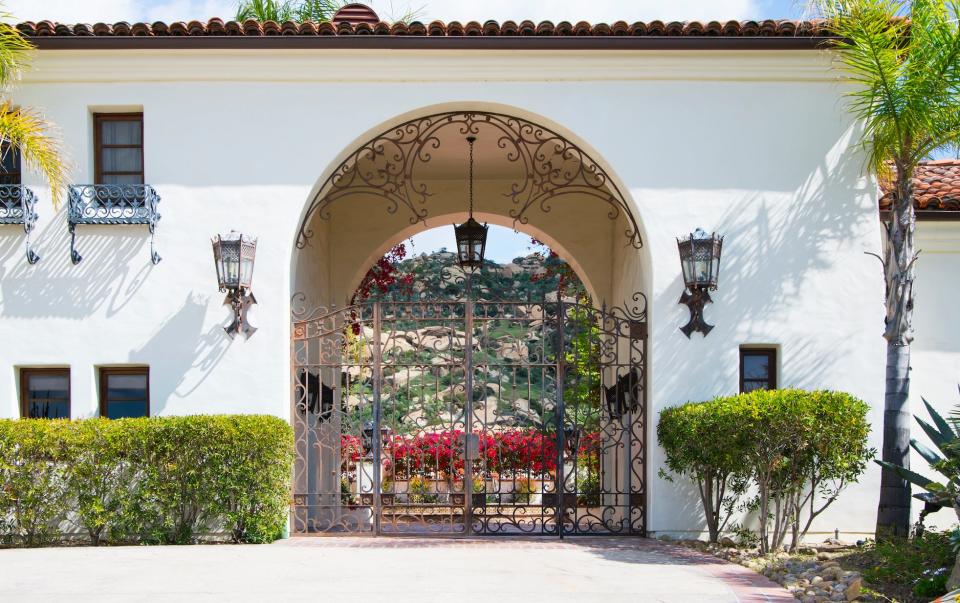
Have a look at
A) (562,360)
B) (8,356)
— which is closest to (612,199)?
(562,360)

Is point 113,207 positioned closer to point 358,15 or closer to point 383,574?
point 358,15

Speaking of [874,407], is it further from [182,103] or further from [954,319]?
[182,103]

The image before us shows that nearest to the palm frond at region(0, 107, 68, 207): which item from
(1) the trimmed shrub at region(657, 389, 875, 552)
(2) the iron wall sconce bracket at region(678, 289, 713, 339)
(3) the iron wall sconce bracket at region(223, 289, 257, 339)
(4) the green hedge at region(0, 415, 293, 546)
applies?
(3) the iron wall sconce bracket at region(223, 289, 257, 339)

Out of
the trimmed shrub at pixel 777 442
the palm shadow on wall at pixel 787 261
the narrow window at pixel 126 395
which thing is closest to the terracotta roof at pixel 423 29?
the palm shadow on wall at pixel 787 261

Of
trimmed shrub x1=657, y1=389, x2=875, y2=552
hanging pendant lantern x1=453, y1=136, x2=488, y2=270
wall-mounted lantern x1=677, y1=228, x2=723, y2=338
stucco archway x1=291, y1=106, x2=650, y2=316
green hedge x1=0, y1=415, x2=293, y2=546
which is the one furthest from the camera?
stucco archway x1=291, y1=106, x2=650, y2=316

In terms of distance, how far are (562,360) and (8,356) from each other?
565cm

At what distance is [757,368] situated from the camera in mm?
10109

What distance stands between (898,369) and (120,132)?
8.14 meters

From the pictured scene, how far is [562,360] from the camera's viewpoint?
10.0m

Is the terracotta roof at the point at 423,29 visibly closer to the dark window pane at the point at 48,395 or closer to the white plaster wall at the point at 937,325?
the white plaster wall at the point at 937,325

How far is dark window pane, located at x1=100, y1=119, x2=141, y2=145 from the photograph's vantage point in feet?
33.4

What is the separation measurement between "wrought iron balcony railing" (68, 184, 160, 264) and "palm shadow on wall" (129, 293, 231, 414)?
66 cm

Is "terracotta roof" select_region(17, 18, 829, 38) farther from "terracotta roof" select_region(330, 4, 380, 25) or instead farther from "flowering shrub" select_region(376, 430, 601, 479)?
"flowering shrub" select_region(376, 430, 601, 479)

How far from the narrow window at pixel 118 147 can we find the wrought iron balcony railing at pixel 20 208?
0.70 m
